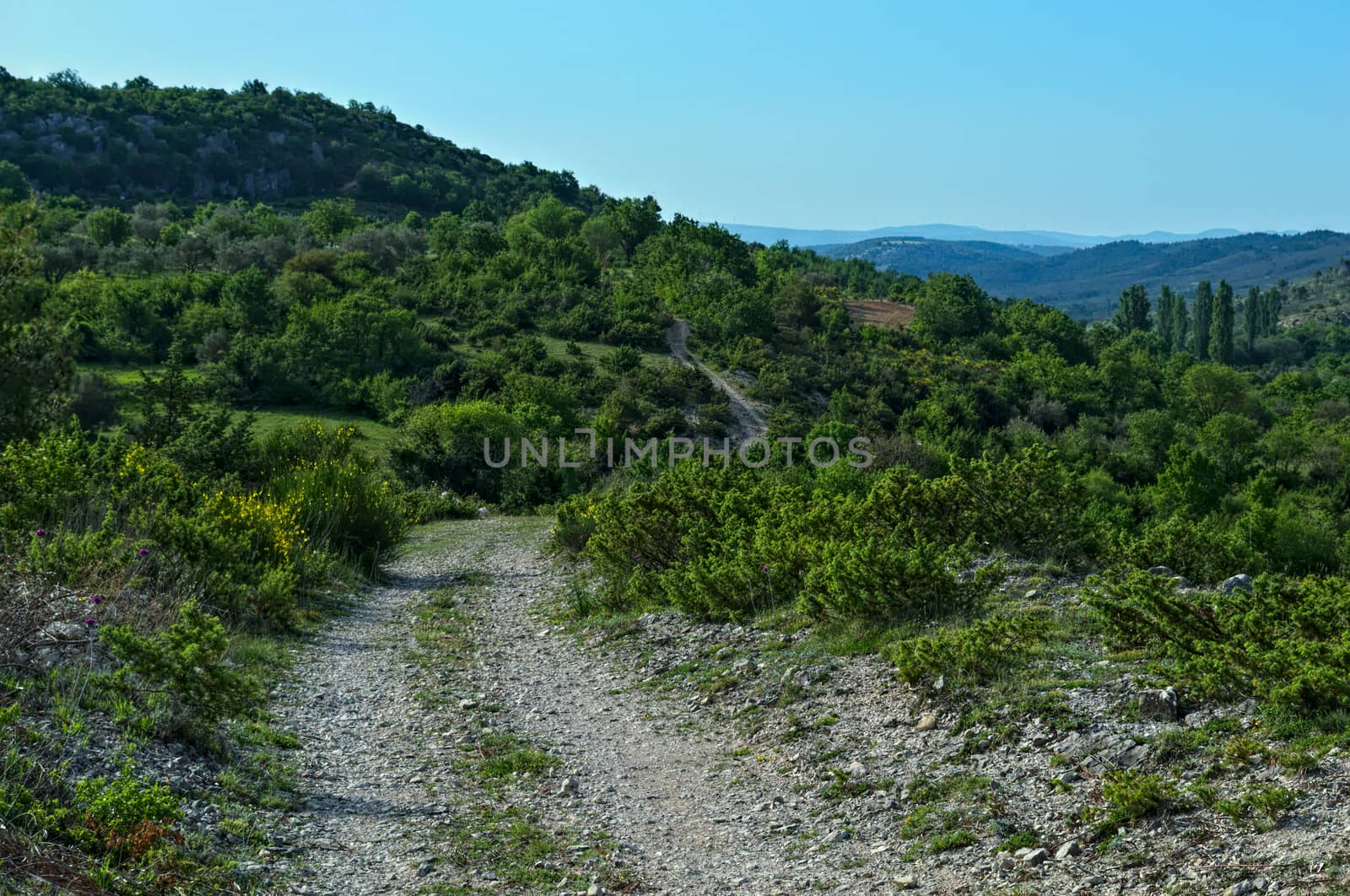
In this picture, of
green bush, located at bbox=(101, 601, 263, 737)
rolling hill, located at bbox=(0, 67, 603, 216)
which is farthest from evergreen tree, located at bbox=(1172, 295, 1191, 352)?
green bush, located at bbox=(101, 601, 263, 737)

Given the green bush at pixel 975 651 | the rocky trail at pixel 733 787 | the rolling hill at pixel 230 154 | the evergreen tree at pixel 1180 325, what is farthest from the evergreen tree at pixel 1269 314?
the green bush at pixel 975 651

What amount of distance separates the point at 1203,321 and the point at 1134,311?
892cm

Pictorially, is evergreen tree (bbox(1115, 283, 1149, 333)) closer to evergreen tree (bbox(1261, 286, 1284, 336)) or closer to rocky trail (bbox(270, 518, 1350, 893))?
evergreen tree (bbox(1261, 286, 1284, 336))

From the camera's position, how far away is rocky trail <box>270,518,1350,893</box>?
4539 millimetres

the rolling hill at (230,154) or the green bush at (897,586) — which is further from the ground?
the rolling hill at (230,154)

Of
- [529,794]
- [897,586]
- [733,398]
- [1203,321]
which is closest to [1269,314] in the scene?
[1203,321]

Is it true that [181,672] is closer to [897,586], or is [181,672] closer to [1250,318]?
[897,586]

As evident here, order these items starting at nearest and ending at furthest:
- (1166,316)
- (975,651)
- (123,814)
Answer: (123,814), (975,651), (1166,316)

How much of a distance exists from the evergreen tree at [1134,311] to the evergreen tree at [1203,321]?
552 centimetres

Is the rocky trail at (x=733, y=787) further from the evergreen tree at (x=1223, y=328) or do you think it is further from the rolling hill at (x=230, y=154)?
the evergreen tree at (x=1223, y=328)

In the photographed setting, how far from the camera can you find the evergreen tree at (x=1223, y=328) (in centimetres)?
11138

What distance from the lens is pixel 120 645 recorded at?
5.91 m

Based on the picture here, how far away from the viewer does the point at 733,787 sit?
639 cm

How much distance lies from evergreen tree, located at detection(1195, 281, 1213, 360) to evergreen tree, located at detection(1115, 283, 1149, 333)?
217 inches
